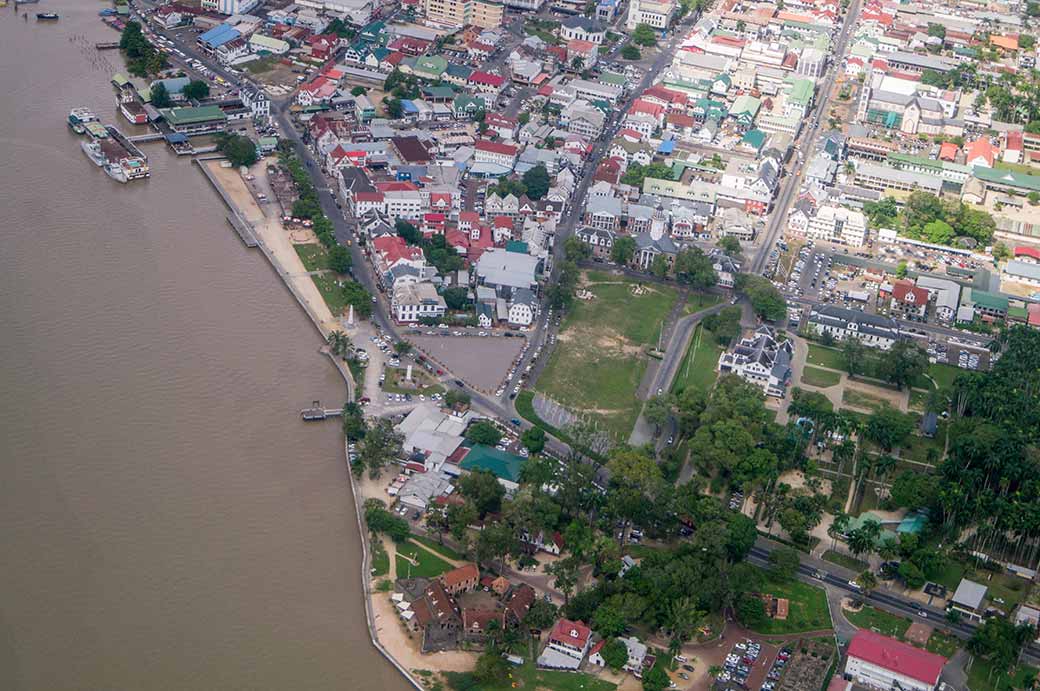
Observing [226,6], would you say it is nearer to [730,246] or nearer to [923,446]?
[730,246]

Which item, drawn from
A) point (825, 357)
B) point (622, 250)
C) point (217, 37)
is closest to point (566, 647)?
point (825, 357)

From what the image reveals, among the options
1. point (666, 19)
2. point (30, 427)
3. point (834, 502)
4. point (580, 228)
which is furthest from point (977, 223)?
point (30, 427)

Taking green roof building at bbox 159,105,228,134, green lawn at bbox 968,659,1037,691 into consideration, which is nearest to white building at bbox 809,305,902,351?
green lawn at bbox 968,659,1037,691

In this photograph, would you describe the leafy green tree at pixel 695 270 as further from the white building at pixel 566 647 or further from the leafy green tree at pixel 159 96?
the leafy green tree at pixel 159 96

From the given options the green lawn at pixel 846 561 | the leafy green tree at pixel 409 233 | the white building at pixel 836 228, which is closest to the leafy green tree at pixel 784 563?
the green lawn at pixel 846 561

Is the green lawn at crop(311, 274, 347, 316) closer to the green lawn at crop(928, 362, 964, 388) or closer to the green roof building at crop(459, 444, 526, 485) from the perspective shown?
the green roof building at crop(459, 444, 526, 485)
